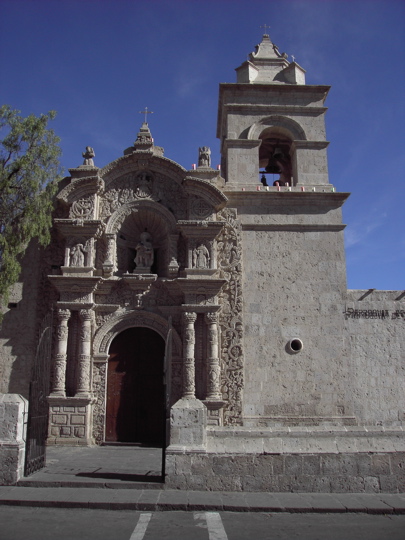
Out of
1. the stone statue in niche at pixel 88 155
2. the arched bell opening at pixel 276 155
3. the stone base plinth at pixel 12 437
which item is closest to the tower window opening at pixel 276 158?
the arched bell opening at pixel 276 155

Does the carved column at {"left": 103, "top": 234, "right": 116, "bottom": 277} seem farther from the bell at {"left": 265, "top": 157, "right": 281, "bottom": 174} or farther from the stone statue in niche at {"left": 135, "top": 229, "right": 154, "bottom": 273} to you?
the bell at {"left": 265, "top": 157, "right": 281, "bottom": 174}

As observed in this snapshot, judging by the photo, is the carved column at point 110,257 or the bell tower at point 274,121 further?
the bell tower at point 274,121

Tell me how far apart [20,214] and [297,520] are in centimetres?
953

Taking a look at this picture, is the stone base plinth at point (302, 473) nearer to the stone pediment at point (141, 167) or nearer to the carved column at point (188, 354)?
the carved column at point (188, 354)

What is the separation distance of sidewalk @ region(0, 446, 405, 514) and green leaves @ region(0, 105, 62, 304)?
5.72 meters

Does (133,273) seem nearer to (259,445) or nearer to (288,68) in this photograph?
(259,445)

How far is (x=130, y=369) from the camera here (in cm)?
1305

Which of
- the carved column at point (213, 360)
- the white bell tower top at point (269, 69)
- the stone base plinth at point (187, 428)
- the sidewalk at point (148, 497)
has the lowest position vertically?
the sidewalk at point (148, 497)

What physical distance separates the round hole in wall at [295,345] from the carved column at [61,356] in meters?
5.79

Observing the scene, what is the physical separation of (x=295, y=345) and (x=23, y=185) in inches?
316

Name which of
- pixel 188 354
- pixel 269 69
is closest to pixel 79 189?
pixel 188 354

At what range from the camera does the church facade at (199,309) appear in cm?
1261

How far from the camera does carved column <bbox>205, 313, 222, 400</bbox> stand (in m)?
12.4

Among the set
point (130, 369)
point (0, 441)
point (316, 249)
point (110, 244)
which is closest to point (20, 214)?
point (110, 244)
